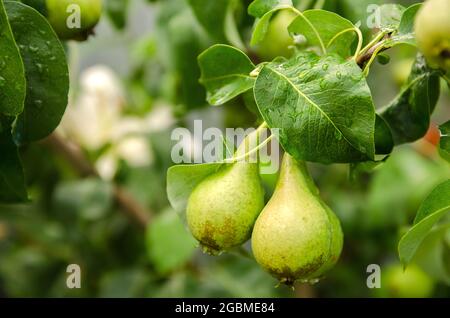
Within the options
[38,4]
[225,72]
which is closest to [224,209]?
[225,72]

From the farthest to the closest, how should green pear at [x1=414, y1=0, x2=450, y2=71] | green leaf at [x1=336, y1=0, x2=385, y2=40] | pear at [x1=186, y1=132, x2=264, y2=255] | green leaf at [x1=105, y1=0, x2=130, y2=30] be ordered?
green leaf at [x1=105, y1=0, x2=130, y2=30], green leaf at [x1=336, y1=0, x2=385, y2=40], pear at [x1=186, y1=132, x2=264, y2=255], green pear at [x1=414, y1=0, x2=450, y2=71]

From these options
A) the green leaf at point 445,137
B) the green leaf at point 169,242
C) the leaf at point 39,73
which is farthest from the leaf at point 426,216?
the green leaf at point 169,242

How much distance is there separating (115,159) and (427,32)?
2.74ft

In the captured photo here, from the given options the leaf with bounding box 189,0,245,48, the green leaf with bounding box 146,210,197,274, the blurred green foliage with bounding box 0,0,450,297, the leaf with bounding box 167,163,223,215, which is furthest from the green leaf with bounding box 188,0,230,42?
the green leaf with bounding box 146,210,197,274

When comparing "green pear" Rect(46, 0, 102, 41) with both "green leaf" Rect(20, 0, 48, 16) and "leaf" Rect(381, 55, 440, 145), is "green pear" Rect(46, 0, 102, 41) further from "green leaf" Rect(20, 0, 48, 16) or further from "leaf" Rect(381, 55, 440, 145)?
"leaf" Rect(381, 55, 440, 145)

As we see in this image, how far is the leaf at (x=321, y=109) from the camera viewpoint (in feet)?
1.54

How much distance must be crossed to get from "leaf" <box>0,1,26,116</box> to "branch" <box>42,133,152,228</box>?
0.49 metres

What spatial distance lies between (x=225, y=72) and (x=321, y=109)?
117 millimetres

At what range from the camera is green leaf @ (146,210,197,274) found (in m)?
0.95

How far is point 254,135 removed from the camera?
0.53 m

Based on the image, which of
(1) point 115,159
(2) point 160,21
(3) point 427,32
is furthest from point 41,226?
(3) point 427,32

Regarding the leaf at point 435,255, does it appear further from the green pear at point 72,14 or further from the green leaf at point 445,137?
the green pear at point 72,14

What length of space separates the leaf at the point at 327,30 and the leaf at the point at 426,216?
0.13m

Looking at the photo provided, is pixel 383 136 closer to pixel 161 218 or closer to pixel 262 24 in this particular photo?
pixel 262 24
